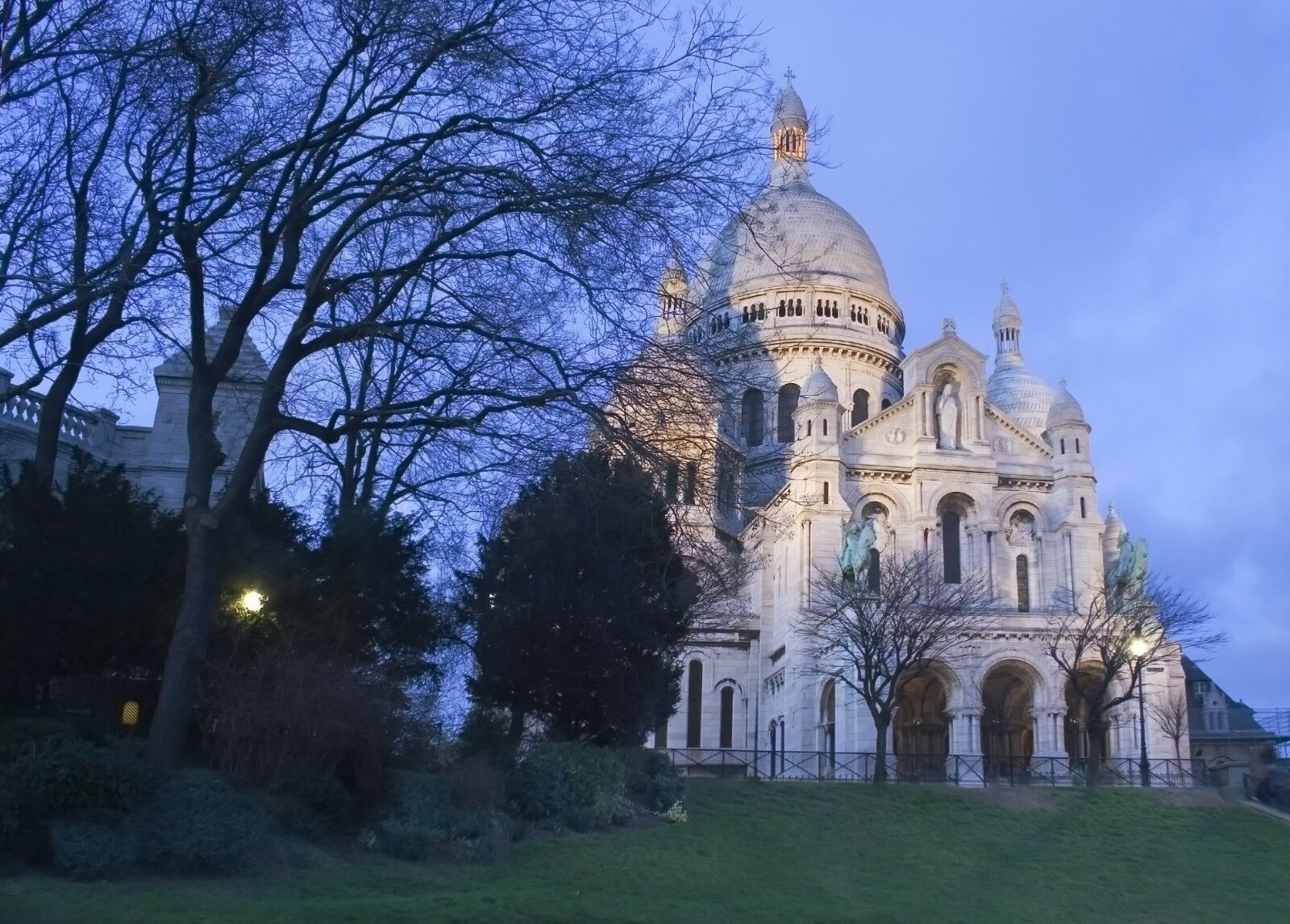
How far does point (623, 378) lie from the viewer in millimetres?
13875

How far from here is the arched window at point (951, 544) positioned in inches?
1901

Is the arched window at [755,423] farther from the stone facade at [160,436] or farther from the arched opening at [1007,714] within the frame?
the stone facade at [160,436]

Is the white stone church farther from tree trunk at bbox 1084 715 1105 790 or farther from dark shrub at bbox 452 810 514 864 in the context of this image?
dark shrub at bbox 452 810 514 864

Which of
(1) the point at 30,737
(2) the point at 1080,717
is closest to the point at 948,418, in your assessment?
(2) the point at 1080,717

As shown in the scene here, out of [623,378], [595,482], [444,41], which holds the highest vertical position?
[444,41]

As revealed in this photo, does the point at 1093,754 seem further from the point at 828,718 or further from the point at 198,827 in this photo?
the point at 198,827

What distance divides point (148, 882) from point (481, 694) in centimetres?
1197

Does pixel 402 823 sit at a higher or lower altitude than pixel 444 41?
lower

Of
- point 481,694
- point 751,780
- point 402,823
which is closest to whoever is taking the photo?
point 402,823

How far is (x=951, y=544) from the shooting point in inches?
1925

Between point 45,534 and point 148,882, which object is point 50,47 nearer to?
point 45,534

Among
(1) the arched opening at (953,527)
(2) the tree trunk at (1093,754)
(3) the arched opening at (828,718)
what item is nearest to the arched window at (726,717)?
(3) the arched opening at (828,718)

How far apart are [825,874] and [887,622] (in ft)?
51.5

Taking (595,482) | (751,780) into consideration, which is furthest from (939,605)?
(595,482)
